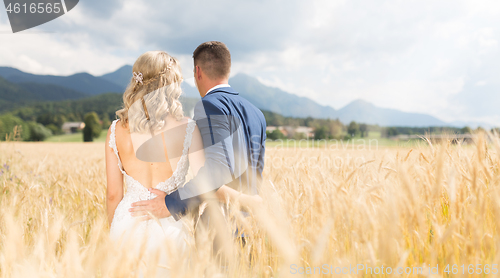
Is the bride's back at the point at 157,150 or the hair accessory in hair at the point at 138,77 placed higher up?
the hair accessory in hair at the point at 138,77

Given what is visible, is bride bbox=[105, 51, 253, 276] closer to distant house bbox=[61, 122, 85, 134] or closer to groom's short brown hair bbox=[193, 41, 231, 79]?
groom's short brown hair bbox=[193, 41, 231, 79]

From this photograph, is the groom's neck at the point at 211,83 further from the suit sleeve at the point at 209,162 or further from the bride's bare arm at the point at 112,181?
the bride's bare arm at the point at 112,181

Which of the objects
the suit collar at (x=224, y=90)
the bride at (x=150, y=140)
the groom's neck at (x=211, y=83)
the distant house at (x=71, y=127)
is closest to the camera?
the bride at (x=150, y=140)

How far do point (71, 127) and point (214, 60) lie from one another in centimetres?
10163

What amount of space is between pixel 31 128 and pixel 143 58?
263 ft

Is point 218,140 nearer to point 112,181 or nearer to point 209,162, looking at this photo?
point 209,162

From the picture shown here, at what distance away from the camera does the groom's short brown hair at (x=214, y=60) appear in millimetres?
2602

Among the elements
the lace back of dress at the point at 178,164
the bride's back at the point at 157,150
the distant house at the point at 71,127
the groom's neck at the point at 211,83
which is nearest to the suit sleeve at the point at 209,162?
the lace back of dress at the point at 178,164

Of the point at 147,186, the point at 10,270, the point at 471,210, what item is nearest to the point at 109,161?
the point at 147,186

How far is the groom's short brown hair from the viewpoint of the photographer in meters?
2.60

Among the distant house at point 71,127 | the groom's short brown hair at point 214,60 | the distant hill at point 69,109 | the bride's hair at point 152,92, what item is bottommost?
the bride's hair at point 152,92

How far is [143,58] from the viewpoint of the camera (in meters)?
2.26

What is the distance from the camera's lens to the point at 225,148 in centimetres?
209

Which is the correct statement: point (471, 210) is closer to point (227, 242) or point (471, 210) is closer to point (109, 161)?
point (227, 242)
